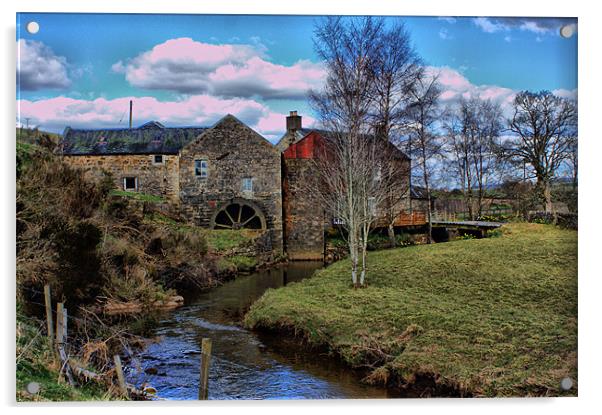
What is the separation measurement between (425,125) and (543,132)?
1.46 m

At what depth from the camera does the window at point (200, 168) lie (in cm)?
1045

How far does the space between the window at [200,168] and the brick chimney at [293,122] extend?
2604 millimetres

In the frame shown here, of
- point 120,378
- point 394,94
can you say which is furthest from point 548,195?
point 120,378

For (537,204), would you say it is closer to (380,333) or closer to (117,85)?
(380,333)

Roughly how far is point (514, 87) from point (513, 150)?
0.71 m

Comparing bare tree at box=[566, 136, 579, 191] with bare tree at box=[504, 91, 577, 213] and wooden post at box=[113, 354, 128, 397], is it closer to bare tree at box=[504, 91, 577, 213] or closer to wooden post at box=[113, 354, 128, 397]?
bare tree at box=[504, 91, 577, 213]

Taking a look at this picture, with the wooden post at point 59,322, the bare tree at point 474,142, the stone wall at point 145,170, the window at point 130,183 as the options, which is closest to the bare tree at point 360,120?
the bare tree at point 474,142

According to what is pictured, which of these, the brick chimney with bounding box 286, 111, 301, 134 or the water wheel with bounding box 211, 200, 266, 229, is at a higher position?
the brick chimney with bounding box 286, 111, 301, 134

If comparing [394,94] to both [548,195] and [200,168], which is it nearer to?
[548,195]

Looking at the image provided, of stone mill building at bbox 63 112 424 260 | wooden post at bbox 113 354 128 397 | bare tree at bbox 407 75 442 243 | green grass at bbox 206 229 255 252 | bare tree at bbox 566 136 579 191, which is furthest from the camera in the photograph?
green grass at bbox 206 229 255 252

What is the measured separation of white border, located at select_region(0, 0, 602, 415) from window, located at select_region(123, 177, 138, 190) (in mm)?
3486

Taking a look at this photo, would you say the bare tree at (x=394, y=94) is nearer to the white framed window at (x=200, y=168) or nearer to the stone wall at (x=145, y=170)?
the white framed window at (x=200, y=168)

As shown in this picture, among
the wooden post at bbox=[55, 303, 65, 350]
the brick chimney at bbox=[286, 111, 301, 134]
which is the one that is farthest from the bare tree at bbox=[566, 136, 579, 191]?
the wooden post at bbox=[55, 303, 65, 350]

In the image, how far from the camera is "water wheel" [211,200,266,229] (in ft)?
31.4
